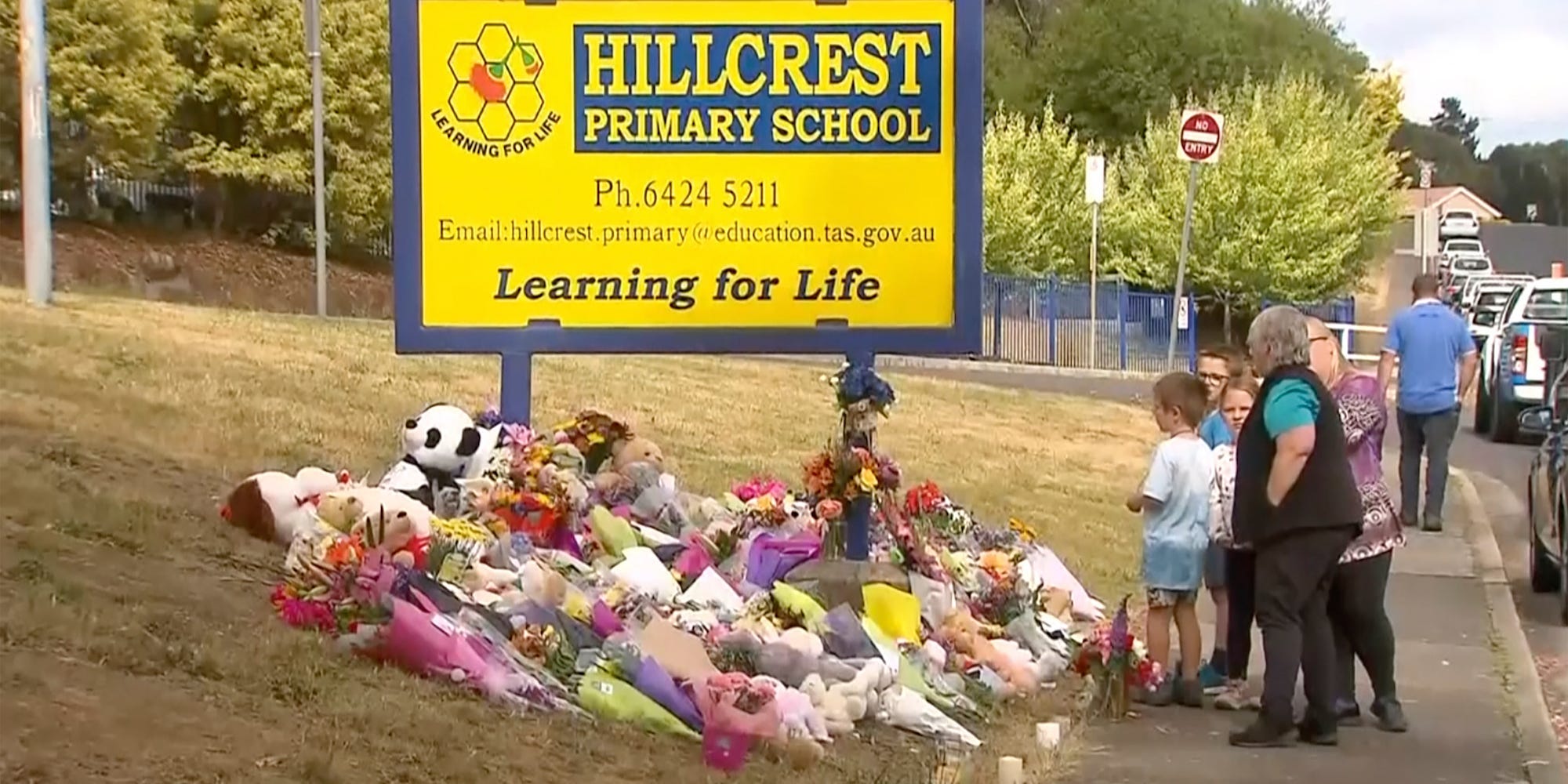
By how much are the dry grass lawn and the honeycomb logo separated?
1906 millimetres

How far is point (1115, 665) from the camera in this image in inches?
298

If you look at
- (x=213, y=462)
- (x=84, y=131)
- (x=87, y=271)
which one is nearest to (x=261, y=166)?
(x=84, y=131)

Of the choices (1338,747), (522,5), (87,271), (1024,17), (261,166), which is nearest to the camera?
(1338,747)

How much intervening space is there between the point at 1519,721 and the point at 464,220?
4.87 meters

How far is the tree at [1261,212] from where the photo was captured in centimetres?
3616

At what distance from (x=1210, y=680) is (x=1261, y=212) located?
29.3m

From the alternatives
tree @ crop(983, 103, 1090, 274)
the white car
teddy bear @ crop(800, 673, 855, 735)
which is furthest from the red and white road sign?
the white car

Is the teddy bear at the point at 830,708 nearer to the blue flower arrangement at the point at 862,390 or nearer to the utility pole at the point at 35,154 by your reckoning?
the blue flower arrangement at the point at 862,390

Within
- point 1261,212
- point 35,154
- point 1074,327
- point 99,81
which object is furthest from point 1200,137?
point 99,81

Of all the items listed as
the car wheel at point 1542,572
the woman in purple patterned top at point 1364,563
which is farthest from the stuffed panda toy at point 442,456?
the car wheel at point 1542,572

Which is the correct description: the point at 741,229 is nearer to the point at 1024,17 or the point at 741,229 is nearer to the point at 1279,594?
the point at 1279,594

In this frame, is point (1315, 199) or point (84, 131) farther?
point (1315, 199)

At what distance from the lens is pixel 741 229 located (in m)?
8.64

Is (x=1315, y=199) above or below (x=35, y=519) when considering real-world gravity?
above
